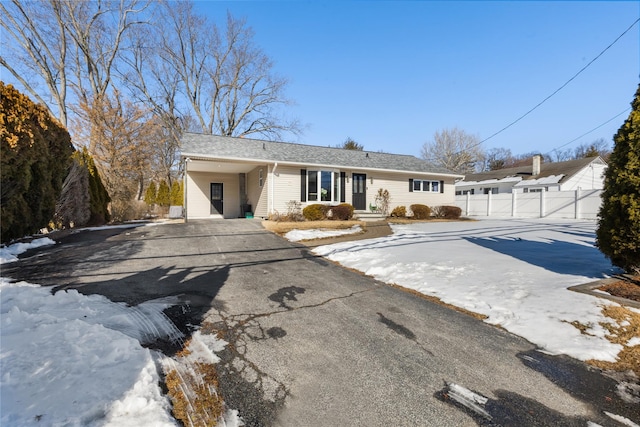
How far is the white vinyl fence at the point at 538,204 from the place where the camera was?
17.1 m

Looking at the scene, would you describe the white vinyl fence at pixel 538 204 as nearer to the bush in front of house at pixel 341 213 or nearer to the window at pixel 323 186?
the window at pixel 323 186

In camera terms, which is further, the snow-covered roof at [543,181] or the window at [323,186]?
the snow-covered roof at [543,181]

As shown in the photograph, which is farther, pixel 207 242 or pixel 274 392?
pixel 207 242

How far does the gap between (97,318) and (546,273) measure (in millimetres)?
7095

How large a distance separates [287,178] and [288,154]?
1.64 meters

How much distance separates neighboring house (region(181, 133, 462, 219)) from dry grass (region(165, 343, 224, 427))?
11204 millimetres

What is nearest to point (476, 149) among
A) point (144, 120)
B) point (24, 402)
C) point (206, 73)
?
point (206, 73)

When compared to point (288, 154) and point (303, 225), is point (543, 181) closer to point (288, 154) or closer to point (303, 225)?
point (288, 154)

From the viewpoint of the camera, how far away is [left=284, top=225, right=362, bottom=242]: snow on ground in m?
9.65

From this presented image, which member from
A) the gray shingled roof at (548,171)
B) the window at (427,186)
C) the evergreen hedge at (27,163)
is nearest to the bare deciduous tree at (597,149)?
the gray shingled roof at (548,171)

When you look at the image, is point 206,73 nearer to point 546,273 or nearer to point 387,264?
point 387,264

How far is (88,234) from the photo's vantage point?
30.3ft

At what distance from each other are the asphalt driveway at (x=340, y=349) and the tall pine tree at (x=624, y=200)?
2.77m

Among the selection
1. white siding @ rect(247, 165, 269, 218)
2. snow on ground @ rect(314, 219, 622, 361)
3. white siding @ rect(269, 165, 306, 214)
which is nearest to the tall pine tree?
snow on ground @ rect(314, 219, 622, 361)
